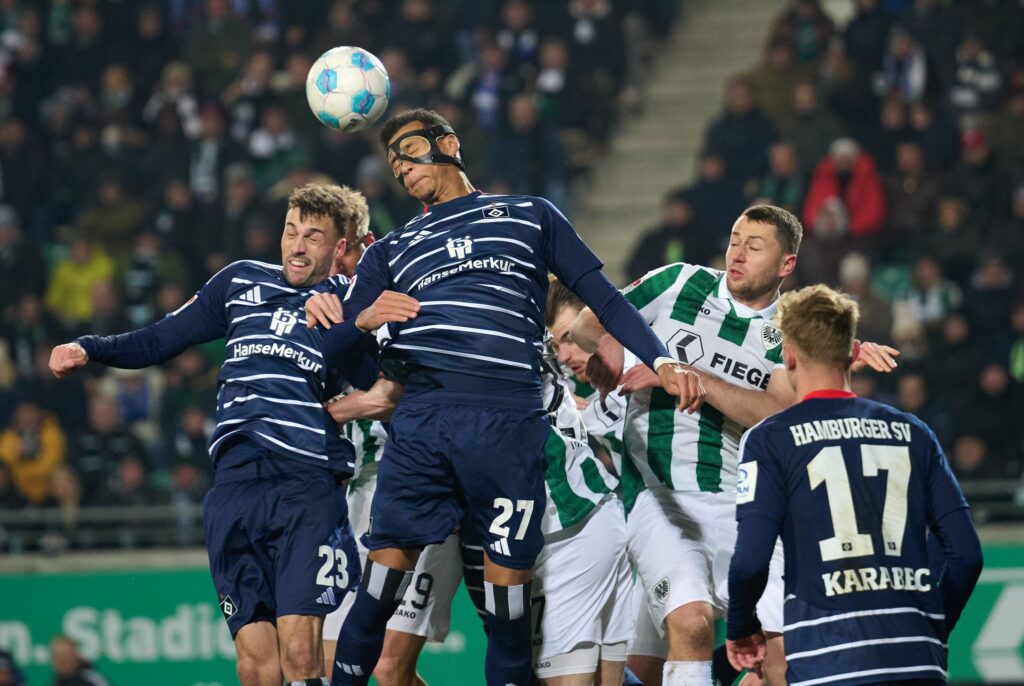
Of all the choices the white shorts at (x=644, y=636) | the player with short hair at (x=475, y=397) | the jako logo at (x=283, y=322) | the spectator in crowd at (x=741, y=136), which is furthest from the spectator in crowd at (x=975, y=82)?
the jako logo at (x=283, y=322)

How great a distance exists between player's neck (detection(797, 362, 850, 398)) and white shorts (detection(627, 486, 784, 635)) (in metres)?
1.74

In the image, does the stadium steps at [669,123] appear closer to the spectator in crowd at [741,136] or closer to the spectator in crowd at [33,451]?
the spectator in crowd at [741,136]

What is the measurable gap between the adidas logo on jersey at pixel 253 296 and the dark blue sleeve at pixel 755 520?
2.72 meters

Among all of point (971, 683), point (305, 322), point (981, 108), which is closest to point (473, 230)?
point (305, 322)

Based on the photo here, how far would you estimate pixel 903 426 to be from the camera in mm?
4867

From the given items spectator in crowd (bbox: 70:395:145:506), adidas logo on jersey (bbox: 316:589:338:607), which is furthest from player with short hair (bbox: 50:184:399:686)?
spectator in crowd (bbox: 70:395:145:506)

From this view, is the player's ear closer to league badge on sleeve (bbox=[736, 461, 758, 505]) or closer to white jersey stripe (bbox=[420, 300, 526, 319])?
league badge on sleeve (bbox=[736, 461, 758, 505])

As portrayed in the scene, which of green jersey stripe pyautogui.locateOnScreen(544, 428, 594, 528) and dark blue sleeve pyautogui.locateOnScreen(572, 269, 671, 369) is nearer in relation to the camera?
dark blue sleeve pyautogui.locateOnScreen(572, 269, 671, 369)

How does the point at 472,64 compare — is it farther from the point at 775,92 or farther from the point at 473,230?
the point at 473,230

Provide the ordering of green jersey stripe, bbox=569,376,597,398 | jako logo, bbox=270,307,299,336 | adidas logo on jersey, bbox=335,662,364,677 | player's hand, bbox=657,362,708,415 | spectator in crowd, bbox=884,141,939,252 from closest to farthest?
1. player's hand, bbox=657,362,708,415
2. adidas logo on jersey, bbox=335,662,364,677
3. jako logo, bbox=270,307,299,336
4. green jersey stripe, bbox=569,376,597,398
5. spectator in crowd, bbox=884,141,939,252

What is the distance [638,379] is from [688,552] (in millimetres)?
892

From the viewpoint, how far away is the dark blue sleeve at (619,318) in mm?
5879

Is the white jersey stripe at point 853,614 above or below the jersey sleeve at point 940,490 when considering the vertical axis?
below

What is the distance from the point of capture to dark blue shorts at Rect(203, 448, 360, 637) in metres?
6.44
